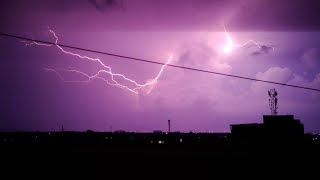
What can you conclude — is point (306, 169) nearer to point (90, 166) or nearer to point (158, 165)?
point (158, 165)

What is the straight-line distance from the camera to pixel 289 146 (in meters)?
28.8

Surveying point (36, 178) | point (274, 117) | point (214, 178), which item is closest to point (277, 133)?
point (274, 117)

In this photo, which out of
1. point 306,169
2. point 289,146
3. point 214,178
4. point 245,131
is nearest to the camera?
point 214,178

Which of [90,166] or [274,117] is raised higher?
[274,117]

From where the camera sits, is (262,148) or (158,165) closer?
(158,165)

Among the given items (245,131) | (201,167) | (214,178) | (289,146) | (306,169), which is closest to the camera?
(214,178)

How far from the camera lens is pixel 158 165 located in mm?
16625

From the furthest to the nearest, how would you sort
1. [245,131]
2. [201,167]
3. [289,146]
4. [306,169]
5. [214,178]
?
[245,131] → [289,146] → [201,167] → [306,169] → [214,178]

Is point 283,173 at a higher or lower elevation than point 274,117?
lower

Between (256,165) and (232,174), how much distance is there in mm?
2982

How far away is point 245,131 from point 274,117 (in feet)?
12.7

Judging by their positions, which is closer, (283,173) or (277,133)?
(283,173)

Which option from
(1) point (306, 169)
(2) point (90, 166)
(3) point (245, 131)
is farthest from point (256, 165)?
(3) point (245, 131)

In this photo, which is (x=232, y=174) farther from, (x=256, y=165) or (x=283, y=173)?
(x=256, y=165)
